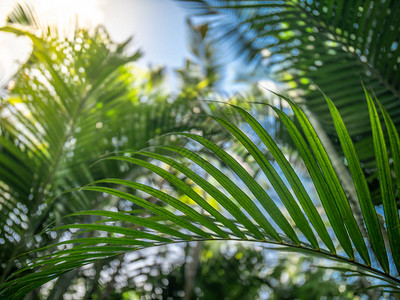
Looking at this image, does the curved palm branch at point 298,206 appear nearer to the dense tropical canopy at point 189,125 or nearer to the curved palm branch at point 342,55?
the dense tropical canopy at point 189,125

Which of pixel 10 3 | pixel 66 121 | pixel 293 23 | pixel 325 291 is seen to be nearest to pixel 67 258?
pixel 66 121

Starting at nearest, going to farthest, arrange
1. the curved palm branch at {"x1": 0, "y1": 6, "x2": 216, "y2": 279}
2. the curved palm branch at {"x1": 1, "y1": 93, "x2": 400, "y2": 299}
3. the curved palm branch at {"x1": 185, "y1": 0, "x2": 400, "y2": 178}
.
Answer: the curved palm branch at {"x1": 1, "y1": 93, "x2": 400, "y2": 299}, the curved palm branch at {"x1": 185, "y1": 0, "x2": 400, "y2": 178}, the curved palm branch at {"x1": 0, "y1": 6, "x2": 216, "y2": 279}

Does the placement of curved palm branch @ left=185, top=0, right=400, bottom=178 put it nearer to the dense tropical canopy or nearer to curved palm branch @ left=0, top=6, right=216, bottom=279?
the dense tropical canopy

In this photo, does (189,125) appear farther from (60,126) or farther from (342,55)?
(342,55)

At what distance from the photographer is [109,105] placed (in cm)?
158

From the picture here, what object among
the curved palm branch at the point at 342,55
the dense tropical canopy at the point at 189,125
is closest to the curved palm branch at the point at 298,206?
the dense tropical canopy at the point at 189,125

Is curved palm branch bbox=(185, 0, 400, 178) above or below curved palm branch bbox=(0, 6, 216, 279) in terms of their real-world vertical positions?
above

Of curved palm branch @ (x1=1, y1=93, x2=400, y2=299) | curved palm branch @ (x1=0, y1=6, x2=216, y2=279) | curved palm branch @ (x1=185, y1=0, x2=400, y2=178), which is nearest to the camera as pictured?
curved palm branch @ (x1=1, y1=93, x2=400, y2=299)

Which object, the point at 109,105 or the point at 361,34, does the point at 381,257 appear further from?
the point at 109,105

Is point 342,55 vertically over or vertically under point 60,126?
over

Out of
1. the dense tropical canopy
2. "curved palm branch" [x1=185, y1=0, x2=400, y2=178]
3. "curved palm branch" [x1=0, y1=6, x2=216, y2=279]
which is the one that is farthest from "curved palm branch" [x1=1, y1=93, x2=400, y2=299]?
"curved palm branch" [x1=0, y1=6, x2=216, y2=279]

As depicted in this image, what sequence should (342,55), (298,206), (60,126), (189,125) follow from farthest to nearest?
1. (189,125)
2. (60,126)
3. (342,55)
4. (298,206)

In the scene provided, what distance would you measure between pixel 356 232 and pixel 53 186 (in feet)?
4.10

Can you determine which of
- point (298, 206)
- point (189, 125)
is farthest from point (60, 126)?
point (298, 206)
